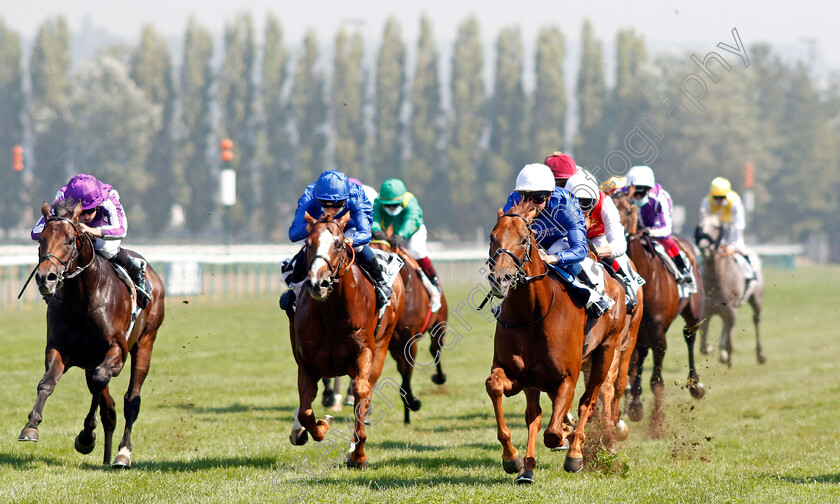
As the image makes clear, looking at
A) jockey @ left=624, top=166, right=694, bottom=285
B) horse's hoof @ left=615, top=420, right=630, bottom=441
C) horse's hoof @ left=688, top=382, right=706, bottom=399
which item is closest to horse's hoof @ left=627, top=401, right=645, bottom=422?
horse's hoof @ left=688, top=382, right=706, bottom=399

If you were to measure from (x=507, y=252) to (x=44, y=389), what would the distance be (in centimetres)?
328

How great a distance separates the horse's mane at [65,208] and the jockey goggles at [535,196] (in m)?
2.98

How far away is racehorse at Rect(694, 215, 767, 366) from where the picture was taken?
13188mm

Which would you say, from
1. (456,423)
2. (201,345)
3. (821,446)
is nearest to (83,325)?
(456,423)

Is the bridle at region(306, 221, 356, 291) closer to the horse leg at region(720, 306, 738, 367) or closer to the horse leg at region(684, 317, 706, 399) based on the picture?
the horse leg at region(684, 317, 706, 399)

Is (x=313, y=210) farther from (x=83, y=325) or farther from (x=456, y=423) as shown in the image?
(x=456, y=423)

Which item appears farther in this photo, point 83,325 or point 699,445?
point 699,445

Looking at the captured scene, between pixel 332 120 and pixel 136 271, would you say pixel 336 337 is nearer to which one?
pixel 136 271

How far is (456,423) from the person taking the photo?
9578 mm

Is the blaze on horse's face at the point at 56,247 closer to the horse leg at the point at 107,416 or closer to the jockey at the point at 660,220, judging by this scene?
the horse leg at the point at 107,416

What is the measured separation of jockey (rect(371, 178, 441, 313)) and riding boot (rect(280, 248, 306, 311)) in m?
2.26

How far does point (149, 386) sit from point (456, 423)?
167 inches

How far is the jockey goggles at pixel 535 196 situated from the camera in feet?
20.8

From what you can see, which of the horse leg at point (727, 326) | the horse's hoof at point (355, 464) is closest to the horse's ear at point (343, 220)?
the horse's hoof at point (355, 464)
